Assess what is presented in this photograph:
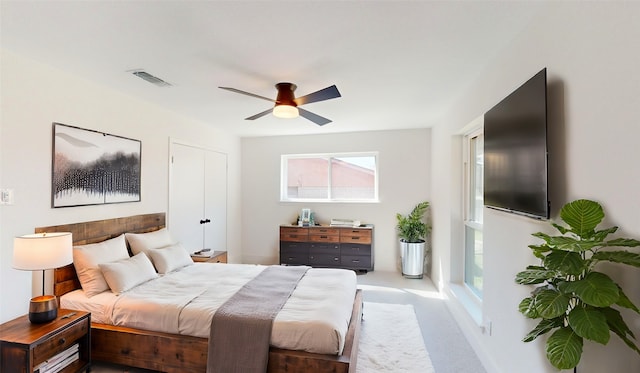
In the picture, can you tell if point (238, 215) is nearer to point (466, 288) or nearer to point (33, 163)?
point (33, 163)

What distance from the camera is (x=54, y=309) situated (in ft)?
7.11

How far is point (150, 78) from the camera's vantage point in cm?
278

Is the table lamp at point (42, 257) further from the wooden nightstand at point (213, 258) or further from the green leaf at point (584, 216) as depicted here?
the green leaf at point (584, 216)

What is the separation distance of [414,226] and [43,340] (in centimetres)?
441

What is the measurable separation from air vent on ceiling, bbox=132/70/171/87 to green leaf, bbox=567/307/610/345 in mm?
3304

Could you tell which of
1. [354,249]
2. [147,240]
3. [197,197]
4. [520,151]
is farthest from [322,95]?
[354,249]

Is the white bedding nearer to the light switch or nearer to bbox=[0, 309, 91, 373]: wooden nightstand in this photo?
bbox=[0, 309, 91, 373]: wooden nightstand

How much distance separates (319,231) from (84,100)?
3607 millimetres

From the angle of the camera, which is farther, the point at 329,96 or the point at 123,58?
the point at 329,96

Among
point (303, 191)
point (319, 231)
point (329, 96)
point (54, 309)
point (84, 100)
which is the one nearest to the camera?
point (54, 309)

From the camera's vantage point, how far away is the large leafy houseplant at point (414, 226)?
4.77 m

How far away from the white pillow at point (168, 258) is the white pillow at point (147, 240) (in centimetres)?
10

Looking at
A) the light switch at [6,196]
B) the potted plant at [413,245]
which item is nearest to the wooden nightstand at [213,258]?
the light switch at [6,196]

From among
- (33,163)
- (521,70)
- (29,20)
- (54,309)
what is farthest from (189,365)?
(521,70)
